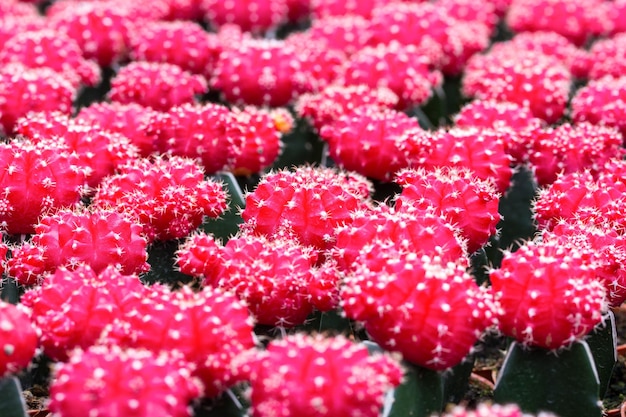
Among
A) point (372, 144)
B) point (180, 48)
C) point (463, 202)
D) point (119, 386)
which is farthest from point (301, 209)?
point (180, 48)

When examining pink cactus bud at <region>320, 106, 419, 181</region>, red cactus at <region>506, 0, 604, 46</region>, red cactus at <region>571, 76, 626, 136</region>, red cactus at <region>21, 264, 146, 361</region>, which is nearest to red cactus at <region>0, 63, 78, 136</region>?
pink cactus bud at <region>320, 106, 419, 181</region>

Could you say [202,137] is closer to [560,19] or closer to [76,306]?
[76,306]

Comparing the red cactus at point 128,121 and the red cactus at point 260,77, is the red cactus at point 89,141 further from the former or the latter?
the red cactus at point 260,77

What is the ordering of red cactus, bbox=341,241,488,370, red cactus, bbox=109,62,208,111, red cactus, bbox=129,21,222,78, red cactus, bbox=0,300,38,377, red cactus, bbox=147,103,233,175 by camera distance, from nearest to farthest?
red cactus, bbox=0,300,38,377, red cactus, bbox=341,241,488,370, red cactus, bbox=147,103,233,175, red cactus, bbox=109,62,208,111, red cactus, bbox=129,21,222,78

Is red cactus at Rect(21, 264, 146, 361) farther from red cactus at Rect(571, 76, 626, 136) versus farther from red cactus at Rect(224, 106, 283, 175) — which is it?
red cactus at Rect(571, 76, 626, 136)

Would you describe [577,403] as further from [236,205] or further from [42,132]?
[42,132]

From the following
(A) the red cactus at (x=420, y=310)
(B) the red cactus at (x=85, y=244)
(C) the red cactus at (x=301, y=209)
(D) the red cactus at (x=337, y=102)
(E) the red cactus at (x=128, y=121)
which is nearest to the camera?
(A) the red cactus at (x=420, y=310)

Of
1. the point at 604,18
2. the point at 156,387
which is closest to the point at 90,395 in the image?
the point at 156,387

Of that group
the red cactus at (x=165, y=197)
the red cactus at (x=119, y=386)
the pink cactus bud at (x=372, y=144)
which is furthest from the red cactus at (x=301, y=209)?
the red cactus at (x=119, y=386)
